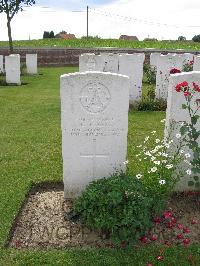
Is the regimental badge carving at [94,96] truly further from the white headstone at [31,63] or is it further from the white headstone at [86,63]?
the white headstone at [31,63]

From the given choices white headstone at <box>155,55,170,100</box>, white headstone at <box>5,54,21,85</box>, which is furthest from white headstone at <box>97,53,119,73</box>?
white headstone at <box>5,54,21,85</box>

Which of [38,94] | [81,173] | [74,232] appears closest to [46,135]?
[81,173]

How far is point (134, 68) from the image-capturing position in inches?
419

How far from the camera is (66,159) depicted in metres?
4.96

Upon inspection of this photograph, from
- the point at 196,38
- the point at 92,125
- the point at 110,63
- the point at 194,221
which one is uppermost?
the point at 196,38

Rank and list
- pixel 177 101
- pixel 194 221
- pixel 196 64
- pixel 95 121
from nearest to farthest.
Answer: pixel 194 221 < pixel 95 121 < pixel 177 101 < pixel 196 64

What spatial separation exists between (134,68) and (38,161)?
5.14 m

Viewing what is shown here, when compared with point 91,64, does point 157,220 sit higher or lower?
lower

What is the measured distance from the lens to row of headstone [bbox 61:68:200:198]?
467 centimetres

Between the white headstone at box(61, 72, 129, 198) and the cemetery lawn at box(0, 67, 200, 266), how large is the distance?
30.6 inches

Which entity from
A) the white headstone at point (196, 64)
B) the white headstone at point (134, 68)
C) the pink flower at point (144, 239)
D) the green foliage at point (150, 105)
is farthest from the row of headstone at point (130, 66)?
the pink flower at point (144, 239)

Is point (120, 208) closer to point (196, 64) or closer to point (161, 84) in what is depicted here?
point (161, 84)

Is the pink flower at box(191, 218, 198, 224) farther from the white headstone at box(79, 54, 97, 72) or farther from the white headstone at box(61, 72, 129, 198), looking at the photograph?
the white headstone at box(79, 54, 97, 72)

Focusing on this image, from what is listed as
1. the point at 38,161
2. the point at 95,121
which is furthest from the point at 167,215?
the point at 38,161
